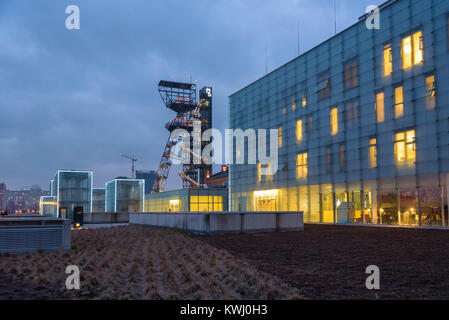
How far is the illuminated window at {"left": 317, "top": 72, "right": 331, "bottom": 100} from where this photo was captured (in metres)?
39.5

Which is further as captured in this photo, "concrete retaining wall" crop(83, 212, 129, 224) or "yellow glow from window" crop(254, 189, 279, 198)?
"yellow glow from window" crop(254, 189, 279, 198)

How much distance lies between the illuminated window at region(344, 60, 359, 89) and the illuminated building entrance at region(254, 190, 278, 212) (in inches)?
646

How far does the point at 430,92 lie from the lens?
95.2 ft

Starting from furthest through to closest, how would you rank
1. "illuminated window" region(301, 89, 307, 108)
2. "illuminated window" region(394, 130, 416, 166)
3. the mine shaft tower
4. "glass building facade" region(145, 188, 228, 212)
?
1. the mine shaft tower
2. "glass building facade" region(145, 188, 228, 212)
3. "illuminated window" region(301, 89, 307, 108)
4. "illuminated window" region(394, 130, 416, 166)

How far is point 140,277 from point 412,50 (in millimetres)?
29739

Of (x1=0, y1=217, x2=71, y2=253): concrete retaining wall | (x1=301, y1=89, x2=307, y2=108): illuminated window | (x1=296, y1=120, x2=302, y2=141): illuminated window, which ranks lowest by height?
(x1=0, y1=217, x2=71, y2=253): concrete retaining wall

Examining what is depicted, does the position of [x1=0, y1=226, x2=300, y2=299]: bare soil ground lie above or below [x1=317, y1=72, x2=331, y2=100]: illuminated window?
below

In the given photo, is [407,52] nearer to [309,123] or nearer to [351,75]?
[351,75]

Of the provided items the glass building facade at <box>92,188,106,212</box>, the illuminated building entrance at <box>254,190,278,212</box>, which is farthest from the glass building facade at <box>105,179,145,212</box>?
the illuminated building entrance at <box>254,190,278,212</box>

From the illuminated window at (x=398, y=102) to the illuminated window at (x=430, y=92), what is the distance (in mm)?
2193

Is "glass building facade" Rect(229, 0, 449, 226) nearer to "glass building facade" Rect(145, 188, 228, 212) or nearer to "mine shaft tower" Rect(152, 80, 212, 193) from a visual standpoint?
"glass building facade" Rect(145, 188, 228, 212)

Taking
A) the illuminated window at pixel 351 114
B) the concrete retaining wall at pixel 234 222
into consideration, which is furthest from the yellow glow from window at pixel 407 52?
the concrete retaining wall at pixel 234 222
